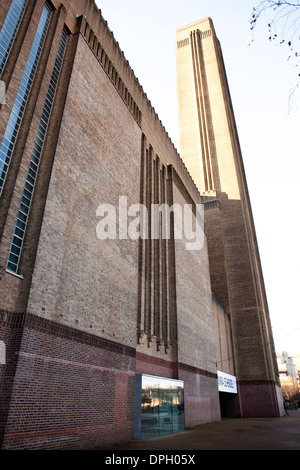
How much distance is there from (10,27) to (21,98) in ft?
9.50

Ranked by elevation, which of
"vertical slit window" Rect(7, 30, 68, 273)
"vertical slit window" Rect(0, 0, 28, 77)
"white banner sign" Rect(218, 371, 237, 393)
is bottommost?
"white banner sign" Rect(218, 371, 237, 393)

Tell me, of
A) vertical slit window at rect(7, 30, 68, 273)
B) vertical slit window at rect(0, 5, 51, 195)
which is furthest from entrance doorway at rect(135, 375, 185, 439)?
vertical slit window at rect(0, 5, 51, 195)

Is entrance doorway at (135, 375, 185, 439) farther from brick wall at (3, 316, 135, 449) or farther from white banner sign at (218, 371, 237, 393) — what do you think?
white banner sign at (218, 371, 237, 393)

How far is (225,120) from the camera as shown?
143 feet

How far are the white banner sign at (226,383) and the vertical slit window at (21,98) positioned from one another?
900 inches

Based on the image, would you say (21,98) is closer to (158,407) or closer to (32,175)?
(32,175)

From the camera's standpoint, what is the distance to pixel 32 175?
11.6 meters

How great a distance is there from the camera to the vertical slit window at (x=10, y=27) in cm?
1175

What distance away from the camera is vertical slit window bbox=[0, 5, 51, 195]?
10.8 m

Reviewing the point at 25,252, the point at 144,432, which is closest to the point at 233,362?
the point at 144,432

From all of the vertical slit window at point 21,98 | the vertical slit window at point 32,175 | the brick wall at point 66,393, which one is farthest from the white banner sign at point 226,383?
the vertical slit window at point 21,98

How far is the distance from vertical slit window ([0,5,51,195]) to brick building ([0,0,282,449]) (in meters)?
0.05

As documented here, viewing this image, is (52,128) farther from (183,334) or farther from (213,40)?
(213,40)
